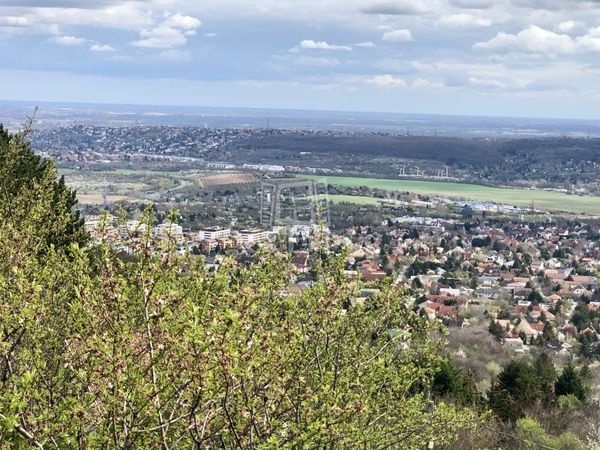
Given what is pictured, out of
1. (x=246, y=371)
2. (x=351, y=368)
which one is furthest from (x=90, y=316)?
(x=351, y=368)

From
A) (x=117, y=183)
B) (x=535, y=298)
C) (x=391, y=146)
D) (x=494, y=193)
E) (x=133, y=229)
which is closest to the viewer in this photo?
(x=133, y=229)

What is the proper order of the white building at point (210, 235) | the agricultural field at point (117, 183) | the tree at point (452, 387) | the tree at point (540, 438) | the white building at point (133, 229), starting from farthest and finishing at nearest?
the agricultural field at point (117, 183)
the white building at point (210, 235)
the tree at point (452, 387)
the tree at point (540, 438)
the white building at point (133, 229)

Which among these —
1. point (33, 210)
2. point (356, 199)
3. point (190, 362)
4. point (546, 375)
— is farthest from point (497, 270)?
point (190, 362)

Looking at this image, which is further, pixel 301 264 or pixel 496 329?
pixel 496 329

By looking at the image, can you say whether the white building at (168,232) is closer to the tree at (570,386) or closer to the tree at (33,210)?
the tree at (33,210)

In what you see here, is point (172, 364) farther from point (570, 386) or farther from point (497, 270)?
point (497, 270)

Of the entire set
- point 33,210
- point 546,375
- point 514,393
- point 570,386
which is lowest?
point 546,375

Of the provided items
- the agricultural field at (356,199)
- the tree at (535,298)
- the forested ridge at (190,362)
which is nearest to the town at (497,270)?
the tree at (535,298)
